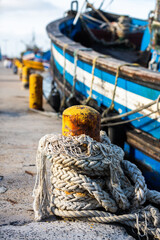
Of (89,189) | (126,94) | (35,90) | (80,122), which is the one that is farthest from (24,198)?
(35,90)

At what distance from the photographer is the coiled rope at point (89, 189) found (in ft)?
5.92

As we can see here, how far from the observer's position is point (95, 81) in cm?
439

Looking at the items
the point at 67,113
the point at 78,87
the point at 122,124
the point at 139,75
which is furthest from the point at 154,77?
the point at 78,87

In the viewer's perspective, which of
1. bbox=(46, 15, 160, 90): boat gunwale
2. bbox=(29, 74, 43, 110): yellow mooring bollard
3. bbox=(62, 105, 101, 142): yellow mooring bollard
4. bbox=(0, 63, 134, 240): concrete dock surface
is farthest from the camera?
bbox=(29, 74, 43, 110): yellow mooring bollard

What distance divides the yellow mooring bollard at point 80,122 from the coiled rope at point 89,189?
7 centimetres

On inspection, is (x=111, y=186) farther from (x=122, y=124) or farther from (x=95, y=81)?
(x=95, y=81)

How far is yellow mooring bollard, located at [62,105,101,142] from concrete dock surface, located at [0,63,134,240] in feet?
2.02

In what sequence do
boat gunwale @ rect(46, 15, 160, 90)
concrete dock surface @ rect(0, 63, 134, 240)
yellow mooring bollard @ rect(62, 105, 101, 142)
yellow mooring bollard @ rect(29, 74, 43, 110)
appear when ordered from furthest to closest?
1. yellow mooring bollard @ rect(29, 74, 43, 110)
2. boat gunwale @ rect(46, 15, 160, 90)
3. yellow mooring bollard @ rect(62, 105, 101, 142)
4. concrete dock surface @ rect(0, 63, 134, 240)

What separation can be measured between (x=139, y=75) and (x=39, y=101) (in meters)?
2.86

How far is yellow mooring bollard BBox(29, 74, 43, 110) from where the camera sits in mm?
5402

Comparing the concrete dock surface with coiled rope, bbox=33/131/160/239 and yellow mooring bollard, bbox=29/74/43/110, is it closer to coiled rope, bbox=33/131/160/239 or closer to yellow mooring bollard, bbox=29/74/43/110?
coiled rope, bbox=33/131/160/239

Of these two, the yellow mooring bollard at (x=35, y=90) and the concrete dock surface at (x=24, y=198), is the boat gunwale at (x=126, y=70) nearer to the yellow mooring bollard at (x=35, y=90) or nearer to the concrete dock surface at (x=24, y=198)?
the yellow mooring bollard at (x=35, y=90)

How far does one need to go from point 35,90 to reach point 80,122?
145 inches

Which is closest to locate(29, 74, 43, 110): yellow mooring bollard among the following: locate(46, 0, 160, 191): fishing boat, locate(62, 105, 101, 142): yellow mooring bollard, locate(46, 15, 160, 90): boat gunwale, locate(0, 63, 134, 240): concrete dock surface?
locate(46, 0, 160, 191): fishing boat
